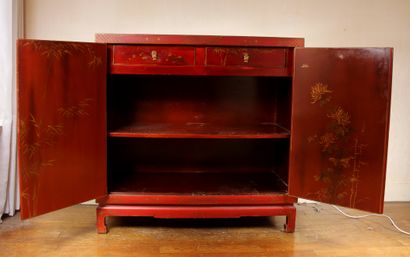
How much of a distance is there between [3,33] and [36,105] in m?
0.59

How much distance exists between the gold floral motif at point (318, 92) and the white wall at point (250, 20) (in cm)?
64

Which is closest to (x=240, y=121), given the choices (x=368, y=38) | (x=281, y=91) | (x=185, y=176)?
(x=281, y=91)

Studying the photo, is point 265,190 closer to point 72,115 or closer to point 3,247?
point 72,115

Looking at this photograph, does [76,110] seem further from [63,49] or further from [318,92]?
[318,92]

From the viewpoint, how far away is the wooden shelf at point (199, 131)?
5.52 ft

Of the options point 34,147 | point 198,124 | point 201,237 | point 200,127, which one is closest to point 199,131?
point 200,127

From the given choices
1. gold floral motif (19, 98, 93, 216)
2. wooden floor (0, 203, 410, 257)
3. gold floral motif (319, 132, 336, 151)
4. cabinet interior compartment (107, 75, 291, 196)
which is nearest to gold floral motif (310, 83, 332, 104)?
gold floral motif (319, 132, 336, 151)

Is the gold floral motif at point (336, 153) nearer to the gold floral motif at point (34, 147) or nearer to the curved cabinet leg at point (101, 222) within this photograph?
the curved cabinet leg at point (101, 222)

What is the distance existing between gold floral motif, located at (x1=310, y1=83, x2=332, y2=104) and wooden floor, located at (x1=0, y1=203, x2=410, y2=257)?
0.68 metres

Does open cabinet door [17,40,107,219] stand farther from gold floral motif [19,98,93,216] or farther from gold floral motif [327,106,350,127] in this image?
gold floral motif [327,106,350,127]

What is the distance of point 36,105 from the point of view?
4.71ft

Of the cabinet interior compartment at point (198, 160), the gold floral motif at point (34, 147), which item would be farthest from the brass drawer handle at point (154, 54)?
the cabinet interior compartment at point (198, 160)

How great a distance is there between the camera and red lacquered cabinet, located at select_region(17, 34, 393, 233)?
4.81ft

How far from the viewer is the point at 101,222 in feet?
5.61
